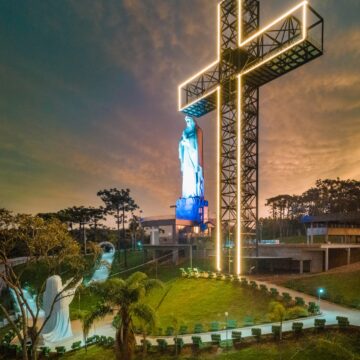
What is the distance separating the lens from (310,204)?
106 meters

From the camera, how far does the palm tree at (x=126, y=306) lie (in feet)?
60.3

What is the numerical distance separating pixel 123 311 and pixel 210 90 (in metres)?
34.5

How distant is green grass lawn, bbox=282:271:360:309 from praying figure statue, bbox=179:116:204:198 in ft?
88.3

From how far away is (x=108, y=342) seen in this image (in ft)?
77.5

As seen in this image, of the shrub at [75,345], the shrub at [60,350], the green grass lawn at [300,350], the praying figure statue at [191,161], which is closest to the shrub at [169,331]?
the green grass lawn at [300,350]

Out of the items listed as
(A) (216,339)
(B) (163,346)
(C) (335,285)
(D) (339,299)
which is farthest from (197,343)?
(C) (335,285)

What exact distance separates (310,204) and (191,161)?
5981 centimetres

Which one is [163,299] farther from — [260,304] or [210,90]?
[210,90]

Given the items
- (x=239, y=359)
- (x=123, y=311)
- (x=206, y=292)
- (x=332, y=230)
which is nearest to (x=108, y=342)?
(x=123, y=311)

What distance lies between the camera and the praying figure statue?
60.0m

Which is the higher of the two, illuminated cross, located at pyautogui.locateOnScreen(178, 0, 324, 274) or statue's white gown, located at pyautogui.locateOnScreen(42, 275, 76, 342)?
illuminated cross, located at pyautogui.locateOnScreen(178, 0, 324, 274)

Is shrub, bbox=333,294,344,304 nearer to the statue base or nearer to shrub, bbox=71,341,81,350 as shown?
shrub, bbox=71,341,81,350

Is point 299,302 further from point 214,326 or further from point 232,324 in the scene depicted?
point 214,326

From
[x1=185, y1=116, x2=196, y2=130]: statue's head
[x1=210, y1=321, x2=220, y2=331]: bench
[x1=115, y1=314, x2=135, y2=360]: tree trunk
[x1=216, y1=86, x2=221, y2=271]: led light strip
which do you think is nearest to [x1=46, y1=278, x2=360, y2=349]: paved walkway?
[x1=210, y1=321, x2=220, y2=331]: bench
